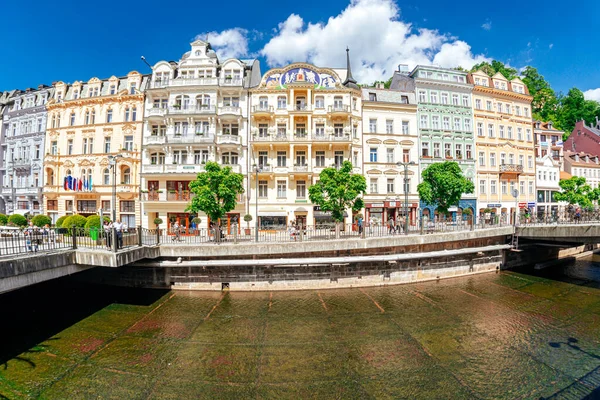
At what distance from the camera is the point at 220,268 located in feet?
55.9

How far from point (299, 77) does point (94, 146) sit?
24058 mm

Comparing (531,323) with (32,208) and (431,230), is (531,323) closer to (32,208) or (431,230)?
(431,230)

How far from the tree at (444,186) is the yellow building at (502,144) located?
13126mm

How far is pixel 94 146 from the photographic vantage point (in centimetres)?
3181

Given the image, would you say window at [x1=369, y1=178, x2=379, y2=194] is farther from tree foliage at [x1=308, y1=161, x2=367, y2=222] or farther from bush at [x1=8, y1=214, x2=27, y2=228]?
bush at [x1=8, y1=214, x2=27, y2=228]

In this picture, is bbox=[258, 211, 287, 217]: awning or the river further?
bbox=[258, 211, 287, 217]: awning

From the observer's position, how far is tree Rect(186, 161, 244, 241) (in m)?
20.2

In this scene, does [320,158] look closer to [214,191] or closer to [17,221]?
[214,191]

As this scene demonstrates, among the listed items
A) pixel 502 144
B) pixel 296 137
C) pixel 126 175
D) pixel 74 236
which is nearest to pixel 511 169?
pixel 502 144

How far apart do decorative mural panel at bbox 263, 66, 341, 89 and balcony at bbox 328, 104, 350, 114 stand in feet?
7.19

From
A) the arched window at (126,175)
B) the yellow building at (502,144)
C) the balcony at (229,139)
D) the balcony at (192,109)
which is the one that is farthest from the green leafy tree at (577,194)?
the arched window at (126,175)

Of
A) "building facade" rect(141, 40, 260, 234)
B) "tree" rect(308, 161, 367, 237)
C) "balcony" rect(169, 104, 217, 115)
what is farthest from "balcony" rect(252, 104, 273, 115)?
"tree" rect(308, 161, 367, 237)

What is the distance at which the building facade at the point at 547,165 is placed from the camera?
38.8 metres

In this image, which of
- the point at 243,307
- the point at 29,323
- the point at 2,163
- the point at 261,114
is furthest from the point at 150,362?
the point at 2,163
